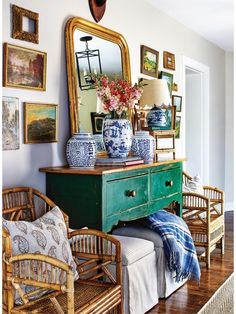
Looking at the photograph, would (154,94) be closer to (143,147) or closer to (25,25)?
(143,147)

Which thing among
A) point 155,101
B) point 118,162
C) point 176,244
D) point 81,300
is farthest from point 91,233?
point 155,101

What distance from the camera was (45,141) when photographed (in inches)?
117

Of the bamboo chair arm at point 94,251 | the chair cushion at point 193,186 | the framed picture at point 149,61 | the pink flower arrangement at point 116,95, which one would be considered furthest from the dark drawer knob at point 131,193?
the framed picture at point 149,61

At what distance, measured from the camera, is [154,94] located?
3.84 m

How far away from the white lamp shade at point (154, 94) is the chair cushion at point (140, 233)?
1.05 m

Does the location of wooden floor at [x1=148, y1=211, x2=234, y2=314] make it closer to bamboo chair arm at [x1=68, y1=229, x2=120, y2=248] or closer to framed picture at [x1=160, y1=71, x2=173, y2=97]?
bamboo chair arm at [x1=68, y1=229, x2=120, y2=248]

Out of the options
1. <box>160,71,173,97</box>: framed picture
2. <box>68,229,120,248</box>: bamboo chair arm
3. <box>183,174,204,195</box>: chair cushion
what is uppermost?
<box>160,71,173,97</box>: framed picture

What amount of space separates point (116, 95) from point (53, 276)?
1.47 meters

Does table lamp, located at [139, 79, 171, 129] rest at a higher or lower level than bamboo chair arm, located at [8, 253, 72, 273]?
higher

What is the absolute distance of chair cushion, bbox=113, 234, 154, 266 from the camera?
2695 millimetres

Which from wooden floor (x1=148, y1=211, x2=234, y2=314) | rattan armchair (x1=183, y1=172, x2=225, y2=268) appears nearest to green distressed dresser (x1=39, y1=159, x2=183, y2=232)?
wooden floor (x1=148, y1=211, x2=234, y2=314)

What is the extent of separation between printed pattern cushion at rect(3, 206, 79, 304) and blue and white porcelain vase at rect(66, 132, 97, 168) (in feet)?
1.81

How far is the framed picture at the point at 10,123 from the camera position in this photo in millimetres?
2613

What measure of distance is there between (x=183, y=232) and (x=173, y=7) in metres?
2.39
